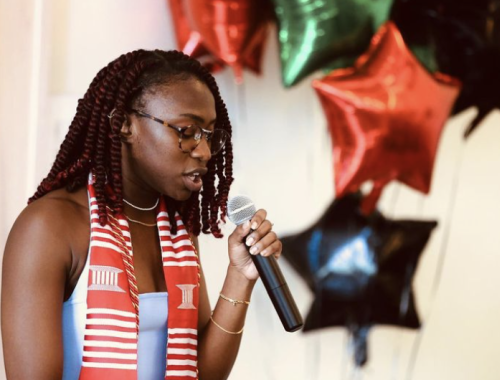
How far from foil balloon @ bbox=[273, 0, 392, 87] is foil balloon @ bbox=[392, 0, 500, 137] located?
160mm

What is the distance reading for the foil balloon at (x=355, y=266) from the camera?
2.21 m

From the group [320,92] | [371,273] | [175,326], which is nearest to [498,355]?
[371,273]

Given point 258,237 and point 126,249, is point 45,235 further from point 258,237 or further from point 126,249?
point 258,237

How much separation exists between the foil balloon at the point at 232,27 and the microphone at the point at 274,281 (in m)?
0.89

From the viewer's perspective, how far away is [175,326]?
130 centimetres

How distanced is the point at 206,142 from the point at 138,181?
16 centimetres

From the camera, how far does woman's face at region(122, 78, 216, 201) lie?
1220 millimetres

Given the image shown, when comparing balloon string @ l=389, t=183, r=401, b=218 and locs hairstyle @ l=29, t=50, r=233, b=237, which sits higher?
locs hairstyle @ l=29, t=50, r=233, b=237

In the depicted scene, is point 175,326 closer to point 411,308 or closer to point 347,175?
point 347,175

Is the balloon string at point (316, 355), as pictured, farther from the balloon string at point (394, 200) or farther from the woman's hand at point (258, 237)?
the woman's hand at point (258, 237)

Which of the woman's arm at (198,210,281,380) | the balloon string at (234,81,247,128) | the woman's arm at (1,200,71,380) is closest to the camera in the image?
the woman's arm at (1,200,71,380)

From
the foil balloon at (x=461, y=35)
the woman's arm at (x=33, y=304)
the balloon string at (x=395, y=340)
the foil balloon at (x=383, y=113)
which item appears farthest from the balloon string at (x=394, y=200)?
the woman's arm at (x=33, y=304)

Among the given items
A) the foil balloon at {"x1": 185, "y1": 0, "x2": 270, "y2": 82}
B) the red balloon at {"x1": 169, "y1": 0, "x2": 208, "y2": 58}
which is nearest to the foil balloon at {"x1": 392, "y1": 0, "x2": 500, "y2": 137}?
the foil balloon at {"x1": 185, "y1": 0, "x2": 270, "y2": 82}

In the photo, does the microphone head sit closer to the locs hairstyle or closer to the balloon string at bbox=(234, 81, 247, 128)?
the locs hairstyle
